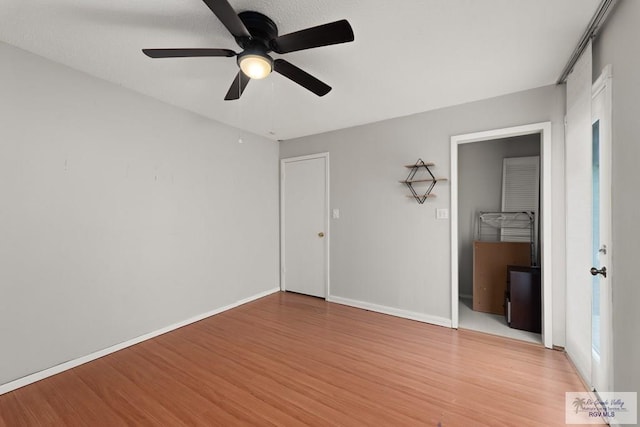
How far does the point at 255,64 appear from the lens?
1.68m

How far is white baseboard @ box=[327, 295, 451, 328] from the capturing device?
3.11 m

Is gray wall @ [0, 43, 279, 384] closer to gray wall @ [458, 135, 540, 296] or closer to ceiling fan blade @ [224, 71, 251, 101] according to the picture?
ceiling fan blade @ [224, 71, 251, 101]

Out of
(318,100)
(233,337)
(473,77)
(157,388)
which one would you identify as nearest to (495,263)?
(473,77)

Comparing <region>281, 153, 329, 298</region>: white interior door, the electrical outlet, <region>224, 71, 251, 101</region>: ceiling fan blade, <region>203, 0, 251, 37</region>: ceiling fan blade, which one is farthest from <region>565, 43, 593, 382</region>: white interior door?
<region>281, 153, 329, 298</region>: white interior door

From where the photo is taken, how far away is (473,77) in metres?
2.41

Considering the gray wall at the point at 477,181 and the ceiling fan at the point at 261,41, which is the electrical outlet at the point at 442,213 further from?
the ceiling fan at the point at 261,41

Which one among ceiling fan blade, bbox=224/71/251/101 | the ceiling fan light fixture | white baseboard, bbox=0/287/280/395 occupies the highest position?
ceiling fan blade, bbox=224/71/251/101

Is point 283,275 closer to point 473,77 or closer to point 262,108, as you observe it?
point 262,108

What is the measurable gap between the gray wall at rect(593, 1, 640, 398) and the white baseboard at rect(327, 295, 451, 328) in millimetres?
1625

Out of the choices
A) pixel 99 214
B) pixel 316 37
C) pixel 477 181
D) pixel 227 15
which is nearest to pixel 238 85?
pixel 227 15

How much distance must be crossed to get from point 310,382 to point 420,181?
94.2 inches

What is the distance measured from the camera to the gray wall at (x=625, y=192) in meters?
1.34

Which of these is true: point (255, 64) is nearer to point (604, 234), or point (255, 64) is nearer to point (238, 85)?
point (238, 85)

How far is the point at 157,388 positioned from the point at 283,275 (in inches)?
99.1
